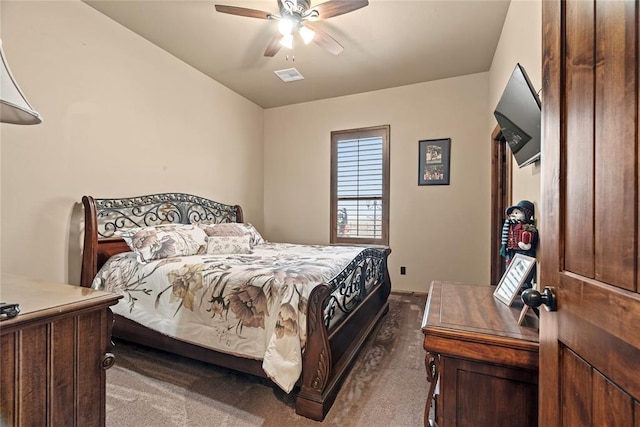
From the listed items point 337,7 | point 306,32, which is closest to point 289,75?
point 306,32

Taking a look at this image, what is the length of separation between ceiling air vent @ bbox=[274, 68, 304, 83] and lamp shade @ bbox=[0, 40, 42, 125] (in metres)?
3.20

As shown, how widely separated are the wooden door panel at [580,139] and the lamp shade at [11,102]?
150cm

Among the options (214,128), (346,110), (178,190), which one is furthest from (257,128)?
(178,190)

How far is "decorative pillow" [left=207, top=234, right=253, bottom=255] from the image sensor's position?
2.96m

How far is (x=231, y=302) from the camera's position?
1.88 metres

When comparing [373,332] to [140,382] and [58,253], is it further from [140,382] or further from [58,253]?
[58,253]

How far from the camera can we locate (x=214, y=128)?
4.14 m

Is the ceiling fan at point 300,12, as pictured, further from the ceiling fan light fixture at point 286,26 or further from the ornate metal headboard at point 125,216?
the ornate metal headboard at point 125,216

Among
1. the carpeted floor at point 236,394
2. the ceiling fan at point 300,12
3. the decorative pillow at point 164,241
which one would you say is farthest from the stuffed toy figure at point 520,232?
the decorative pillow at point 164,241

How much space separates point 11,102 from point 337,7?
211cm

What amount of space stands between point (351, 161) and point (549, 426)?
4061mm

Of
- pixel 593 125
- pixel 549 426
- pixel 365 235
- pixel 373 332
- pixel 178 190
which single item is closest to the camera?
pixel 593 125

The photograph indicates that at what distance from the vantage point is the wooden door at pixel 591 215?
59 centimetres

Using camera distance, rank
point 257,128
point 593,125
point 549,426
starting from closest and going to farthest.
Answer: point 593,125
point 549,426
point 257,128
